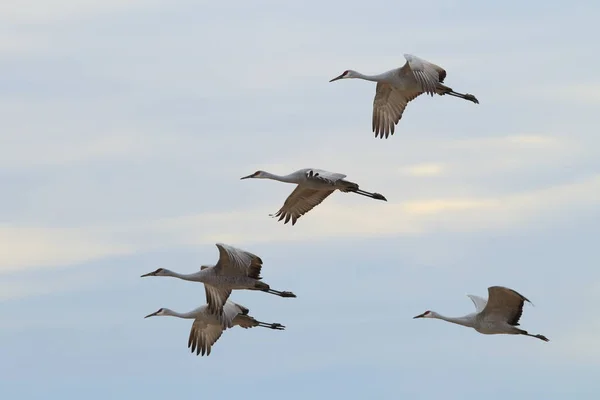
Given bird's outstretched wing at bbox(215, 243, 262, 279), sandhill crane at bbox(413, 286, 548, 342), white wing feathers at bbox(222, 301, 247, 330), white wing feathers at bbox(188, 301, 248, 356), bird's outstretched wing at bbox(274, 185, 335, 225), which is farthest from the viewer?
white wing feathers at bbox(188, 301, 248, 356)

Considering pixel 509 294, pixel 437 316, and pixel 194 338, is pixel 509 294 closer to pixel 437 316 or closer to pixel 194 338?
pixel 437 316

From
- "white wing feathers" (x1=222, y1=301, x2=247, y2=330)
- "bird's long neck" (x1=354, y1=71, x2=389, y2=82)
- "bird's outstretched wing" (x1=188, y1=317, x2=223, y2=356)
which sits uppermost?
"bird's long neck" (x1=354, y1=71, x2=389, y2=82)

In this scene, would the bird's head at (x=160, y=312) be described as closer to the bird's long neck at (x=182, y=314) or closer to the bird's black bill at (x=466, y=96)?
the bird's long neck at (x=182, y=314)

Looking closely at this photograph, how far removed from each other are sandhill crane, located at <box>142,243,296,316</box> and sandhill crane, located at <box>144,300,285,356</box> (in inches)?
71.6

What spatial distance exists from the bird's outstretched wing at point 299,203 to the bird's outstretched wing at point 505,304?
486cm

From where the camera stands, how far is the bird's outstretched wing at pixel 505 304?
28.6m

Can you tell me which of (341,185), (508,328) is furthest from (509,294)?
(341,185)

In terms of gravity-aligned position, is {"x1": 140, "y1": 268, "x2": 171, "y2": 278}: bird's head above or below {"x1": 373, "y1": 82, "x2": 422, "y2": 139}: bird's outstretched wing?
below

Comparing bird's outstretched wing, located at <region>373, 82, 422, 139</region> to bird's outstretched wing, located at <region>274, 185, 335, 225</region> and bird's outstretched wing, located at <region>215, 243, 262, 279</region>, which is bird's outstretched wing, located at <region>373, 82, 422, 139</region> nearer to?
bird's outstretched wing, located at <region>274, 185, 335, 225</region>

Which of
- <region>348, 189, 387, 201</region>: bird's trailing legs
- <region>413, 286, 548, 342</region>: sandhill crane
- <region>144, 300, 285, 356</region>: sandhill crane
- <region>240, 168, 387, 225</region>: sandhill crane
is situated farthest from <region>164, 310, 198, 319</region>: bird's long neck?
<region>413, 286, 548, 342</region>: sandhill crane

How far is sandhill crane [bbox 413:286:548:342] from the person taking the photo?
28.9 meters

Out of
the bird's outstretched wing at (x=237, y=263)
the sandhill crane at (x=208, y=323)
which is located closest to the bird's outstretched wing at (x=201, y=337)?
the sandhill crane at (x=208, y=323)

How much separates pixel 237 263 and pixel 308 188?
3.10 metres

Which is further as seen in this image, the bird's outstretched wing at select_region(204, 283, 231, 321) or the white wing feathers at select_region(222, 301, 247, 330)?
the white wing feathers at select_region(222, 301, 247, 330)
